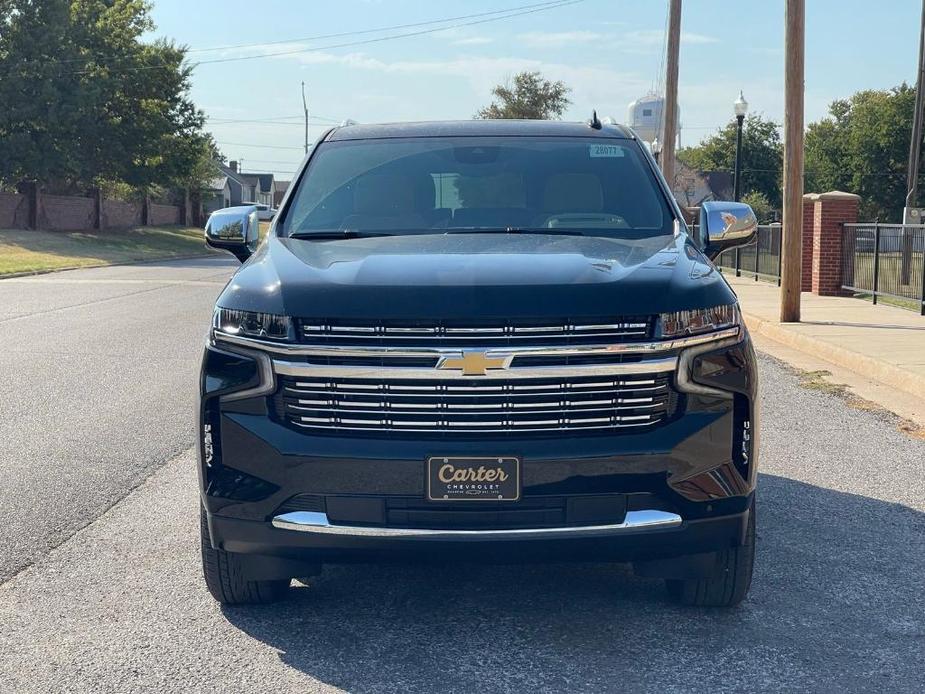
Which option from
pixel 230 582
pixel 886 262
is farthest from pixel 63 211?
pixel 230 582

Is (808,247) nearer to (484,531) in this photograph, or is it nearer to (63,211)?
(484,531)

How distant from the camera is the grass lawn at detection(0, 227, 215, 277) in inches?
1334

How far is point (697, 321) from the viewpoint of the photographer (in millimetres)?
4000

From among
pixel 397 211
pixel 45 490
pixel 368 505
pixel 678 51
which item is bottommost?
pixel 45 490

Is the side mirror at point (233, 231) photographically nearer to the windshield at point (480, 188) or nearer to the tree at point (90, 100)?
the windshield at point (480, 188)

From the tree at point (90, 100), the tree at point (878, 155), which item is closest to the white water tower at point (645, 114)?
the tree at point (878, 155)

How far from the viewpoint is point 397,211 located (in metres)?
5.30

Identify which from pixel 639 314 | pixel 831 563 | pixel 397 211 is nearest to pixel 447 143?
pixel 397 211

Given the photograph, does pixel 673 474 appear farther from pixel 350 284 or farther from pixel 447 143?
pixel 447 143

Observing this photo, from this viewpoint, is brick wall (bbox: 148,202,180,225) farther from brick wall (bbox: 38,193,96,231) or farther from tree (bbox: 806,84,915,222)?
tree (bbox: 806,84,915,222)

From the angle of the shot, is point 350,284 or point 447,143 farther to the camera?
point 447,143

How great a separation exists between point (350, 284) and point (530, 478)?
861mm

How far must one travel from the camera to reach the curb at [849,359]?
10516 mm

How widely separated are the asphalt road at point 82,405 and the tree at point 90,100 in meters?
30.8
